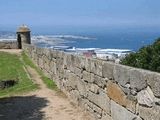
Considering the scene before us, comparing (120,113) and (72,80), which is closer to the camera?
(120,113)

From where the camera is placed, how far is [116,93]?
5.18m

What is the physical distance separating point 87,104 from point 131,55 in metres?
8.10

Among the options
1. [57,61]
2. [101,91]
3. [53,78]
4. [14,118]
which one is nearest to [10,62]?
[53,78]

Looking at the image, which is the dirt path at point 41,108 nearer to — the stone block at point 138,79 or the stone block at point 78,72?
the stone block at point 78,72

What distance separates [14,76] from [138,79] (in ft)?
29.3

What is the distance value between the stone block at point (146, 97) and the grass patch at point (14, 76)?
600 cm

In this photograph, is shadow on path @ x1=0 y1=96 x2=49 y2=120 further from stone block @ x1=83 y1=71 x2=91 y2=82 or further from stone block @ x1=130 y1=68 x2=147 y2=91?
stone block @ x1=130 y1=68 x2=147 y2=91

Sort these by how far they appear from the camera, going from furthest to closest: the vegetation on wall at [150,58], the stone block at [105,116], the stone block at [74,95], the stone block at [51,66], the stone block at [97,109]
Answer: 1. the vegetation on wall at [150,58]
2. the stone block at [51,66]
3. the stone block at [74,95]
4. the stone block at [97,109]
5. the stone block at [105,116]

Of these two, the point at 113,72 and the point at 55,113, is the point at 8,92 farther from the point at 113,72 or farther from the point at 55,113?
the point at 113,72

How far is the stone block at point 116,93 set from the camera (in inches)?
194

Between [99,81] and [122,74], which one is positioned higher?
[122,74]

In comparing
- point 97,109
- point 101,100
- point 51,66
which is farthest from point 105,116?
point 51,66

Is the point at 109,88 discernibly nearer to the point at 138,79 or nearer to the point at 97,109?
the point at 97,109

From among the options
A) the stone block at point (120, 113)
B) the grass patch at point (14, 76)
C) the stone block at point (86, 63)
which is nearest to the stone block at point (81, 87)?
the stone block at point (86, 63)
